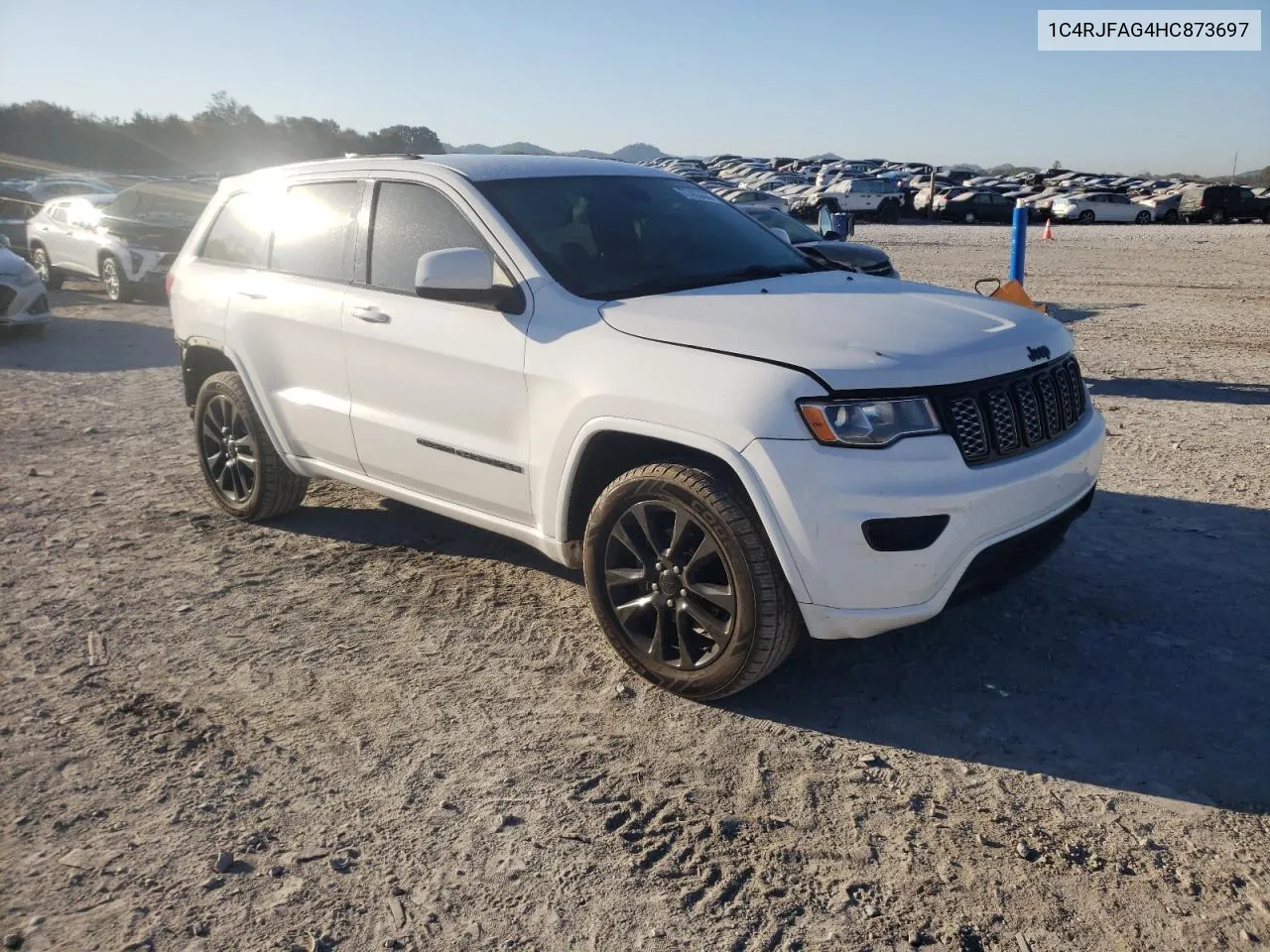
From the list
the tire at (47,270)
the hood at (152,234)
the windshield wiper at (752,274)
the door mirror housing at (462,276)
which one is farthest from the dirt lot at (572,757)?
the tire at (47,270)

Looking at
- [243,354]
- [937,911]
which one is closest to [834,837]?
[937,911]

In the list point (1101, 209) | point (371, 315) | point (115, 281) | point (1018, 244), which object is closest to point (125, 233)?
point (115, 281)

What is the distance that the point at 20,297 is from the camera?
1205 cm

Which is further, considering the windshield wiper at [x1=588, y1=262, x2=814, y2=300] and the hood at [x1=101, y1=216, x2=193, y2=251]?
the hood at [x1=101, y1=216, x2=193, y2=251]

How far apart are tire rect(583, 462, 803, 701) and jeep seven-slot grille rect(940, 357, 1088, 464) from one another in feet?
2.33

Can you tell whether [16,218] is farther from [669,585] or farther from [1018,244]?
[669,585]

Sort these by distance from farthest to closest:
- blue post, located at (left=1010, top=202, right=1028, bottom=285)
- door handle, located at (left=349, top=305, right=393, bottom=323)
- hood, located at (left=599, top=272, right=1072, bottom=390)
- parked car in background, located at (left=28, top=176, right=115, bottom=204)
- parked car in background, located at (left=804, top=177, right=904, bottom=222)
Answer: parked car in background, located at (left=804, top=177, right=904, bottom=222), parked car in background, located at (left=28, top=176, right=115, bottom=204), blue post, located at (left=1010, top=202, right=1028, bottom=285), door handle, located at (left=349, top=305, right=393, bottom=323), hood, located at (left=599, top=272, right=1072, bottom=390)

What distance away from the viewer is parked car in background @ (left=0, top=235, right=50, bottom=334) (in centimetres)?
1205

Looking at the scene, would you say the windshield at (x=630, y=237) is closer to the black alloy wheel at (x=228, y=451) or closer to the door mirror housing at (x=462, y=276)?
the door mirror housing at (x=462, y=276)

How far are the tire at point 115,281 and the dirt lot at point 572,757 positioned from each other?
10584 millimetres

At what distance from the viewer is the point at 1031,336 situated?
3.78m

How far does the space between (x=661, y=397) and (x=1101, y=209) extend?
136 ft

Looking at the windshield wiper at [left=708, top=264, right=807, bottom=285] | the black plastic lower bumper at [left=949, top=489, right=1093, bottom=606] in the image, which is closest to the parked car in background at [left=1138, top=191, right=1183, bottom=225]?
the windshield wiper at [left=708, top=264, right=807, bottom=285]

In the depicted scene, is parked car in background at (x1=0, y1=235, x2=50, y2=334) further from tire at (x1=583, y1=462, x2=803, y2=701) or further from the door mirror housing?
tire at (x1=583, y1=462, x2=803, y2=701)
